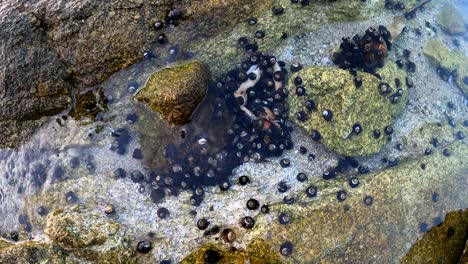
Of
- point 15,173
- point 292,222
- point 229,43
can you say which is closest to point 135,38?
point 229,43

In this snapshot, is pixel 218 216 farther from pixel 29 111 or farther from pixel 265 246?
pixel 29 111

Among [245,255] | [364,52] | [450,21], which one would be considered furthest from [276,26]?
[450,21]

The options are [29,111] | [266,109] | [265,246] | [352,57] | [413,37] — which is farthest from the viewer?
[413,37]

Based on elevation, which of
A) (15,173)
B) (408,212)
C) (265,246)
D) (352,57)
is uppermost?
(352,57)

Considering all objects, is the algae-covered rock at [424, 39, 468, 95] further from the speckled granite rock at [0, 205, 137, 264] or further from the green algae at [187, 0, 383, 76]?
the speckled granite rock at [0, 205, 137, 264]

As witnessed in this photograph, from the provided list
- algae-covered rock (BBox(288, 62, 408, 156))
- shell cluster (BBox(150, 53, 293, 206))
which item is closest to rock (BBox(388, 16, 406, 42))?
algae-covered rock (BBox(288, 62, 408, 156))

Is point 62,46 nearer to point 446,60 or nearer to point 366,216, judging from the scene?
point 366,216
